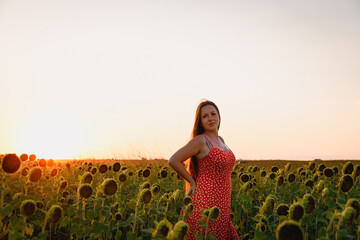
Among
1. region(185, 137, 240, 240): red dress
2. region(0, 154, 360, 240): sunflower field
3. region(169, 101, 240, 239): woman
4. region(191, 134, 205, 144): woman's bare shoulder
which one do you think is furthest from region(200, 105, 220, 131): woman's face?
region(0, 154, 360, 240): sunflower field

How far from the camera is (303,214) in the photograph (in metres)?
2.69

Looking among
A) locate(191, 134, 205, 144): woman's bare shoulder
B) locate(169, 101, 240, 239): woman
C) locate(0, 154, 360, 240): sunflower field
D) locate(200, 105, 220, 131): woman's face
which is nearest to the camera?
locate(0, 154, 360, 240): sunflower field

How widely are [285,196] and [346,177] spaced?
260cm

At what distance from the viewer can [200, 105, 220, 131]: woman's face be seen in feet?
18.5

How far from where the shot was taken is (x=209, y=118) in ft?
18.5

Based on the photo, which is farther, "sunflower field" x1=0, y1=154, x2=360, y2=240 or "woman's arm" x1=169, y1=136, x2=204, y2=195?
"woman's arm" x1=169, y1=136, x2=204, y2=195

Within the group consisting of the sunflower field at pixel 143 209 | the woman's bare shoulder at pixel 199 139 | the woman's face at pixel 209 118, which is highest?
the woman's face at pixel 209 118

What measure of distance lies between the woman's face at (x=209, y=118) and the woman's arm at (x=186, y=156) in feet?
1.05

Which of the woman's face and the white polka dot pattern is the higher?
the woman's face

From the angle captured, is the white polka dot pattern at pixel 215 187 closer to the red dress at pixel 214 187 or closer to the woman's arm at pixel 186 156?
the red dress at pixel 214 187

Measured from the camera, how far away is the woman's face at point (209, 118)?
18.5 ft

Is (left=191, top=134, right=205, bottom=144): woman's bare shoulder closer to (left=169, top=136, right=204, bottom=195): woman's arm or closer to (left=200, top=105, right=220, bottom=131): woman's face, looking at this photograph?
(left=169, top=136, right=204, bottom=195): woman's arm

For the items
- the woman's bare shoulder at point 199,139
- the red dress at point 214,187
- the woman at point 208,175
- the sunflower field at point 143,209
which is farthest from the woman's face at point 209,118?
the sunflower field at point 143,209

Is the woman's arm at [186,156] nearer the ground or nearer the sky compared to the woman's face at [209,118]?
nearer the ground
